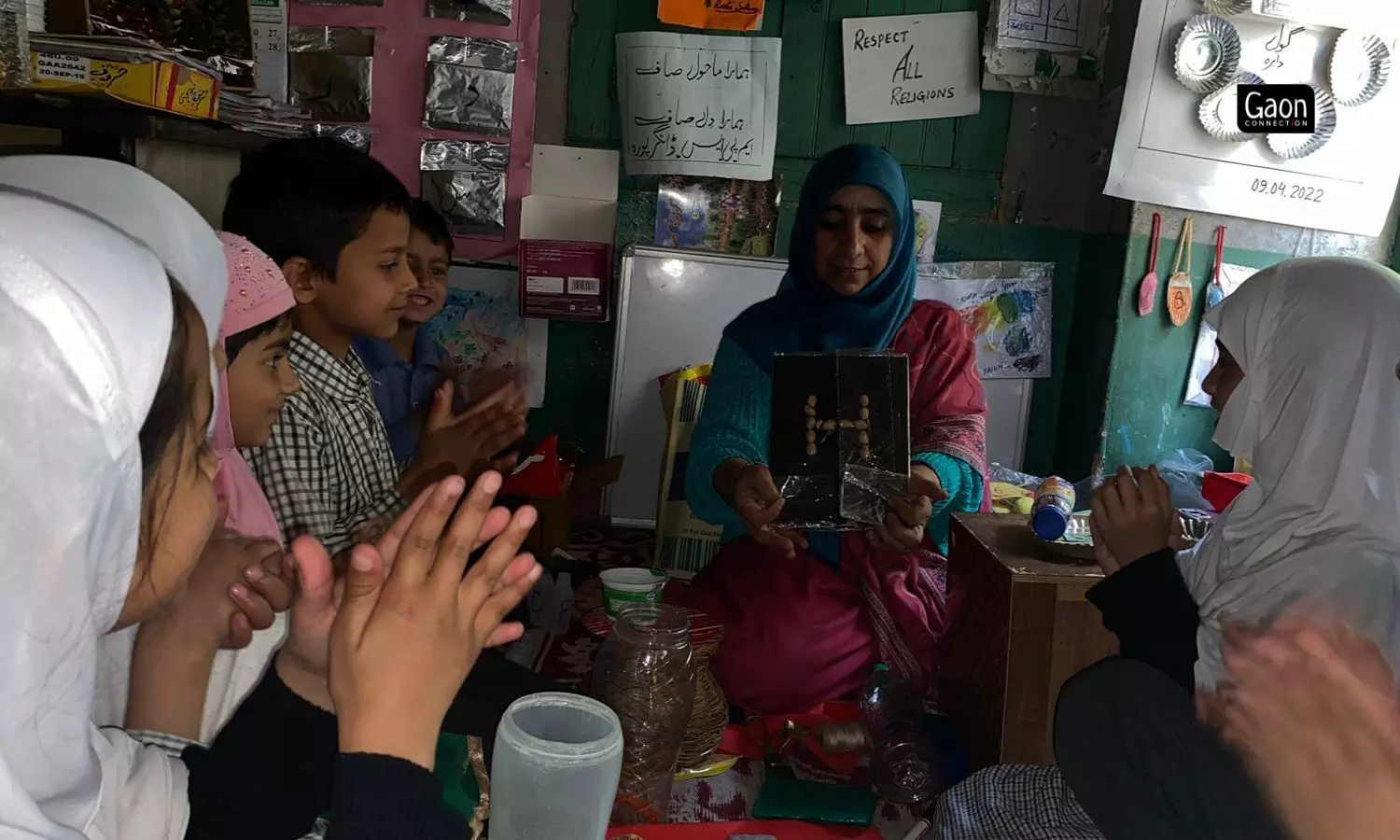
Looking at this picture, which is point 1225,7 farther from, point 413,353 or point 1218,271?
point 413,353

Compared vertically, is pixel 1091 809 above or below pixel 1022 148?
below

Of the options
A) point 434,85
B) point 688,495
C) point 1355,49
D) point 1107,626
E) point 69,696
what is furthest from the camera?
point 434,85

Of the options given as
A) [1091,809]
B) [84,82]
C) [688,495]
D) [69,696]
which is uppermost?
[84,82]

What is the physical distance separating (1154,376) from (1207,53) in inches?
26.7

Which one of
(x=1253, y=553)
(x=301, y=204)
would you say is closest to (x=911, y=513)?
(x=1253, y=553)

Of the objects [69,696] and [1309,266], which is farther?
[1309,266]

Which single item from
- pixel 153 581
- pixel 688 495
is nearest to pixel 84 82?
pixel 153 581

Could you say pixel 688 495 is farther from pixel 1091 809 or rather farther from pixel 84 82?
pixel 84 82

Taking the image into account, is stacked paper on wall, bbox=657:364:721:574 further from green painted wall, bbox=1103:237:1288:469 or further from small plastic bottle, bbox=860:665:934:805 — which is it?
green painted wall, bbox=1103:237:1288:469

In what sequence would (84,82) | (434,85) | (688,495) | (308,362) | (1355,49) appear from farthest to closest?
(434,85), (1355,49), (688,495), (308,362), (84,82)

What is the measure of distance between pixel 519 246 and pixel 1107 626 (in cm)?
163

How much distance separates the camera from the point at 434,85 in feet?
7.29

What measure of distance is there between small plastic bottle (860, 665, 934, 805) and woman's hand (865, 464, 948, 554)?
220 millimetres

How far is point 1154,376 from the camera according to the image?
6.89 feet
